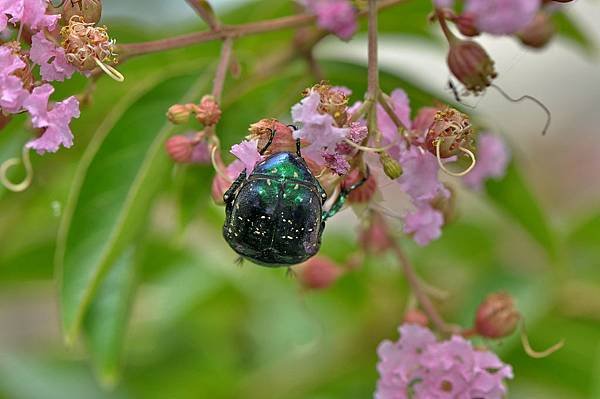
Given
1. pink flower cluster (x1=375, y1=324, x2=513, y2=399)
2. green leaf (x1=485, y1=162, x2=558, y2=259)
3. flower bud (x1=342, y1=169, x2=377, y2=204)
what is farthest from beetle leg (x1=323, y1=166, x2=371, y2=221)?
green leaf (x1=485, y1=162, x2=558, y2=259)

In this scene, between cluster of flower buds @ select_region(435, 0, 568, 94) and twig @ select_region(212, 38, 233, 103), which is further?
twig @ select_region(212, 38, 233, 103)

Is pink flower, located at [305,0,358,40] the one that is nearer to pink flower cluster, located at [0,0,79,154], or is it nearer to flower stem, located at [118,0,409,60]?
flower stem, located at [118,0,409,60]

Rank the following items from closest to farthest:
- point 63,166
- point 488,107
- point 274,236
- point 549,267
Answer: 1. point 274,236
2. point 63,166
3. point 549,267
4. point 488,107

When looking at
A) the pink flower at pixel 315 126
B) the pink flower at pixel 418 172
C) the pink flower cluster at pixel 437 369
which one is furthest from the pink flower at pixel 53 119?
the pink flower cluster at pixel 437 369

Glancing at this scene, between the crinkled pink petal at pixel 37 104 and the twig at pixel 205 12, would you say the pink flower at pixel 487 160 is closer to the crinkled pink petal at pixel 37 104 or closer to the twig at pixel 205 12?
the twig at pixel 205 12

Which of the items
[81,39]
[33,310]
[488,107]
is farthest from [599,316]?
[33,310]

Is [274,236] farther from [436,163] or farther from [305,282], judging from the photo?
[305,282]
